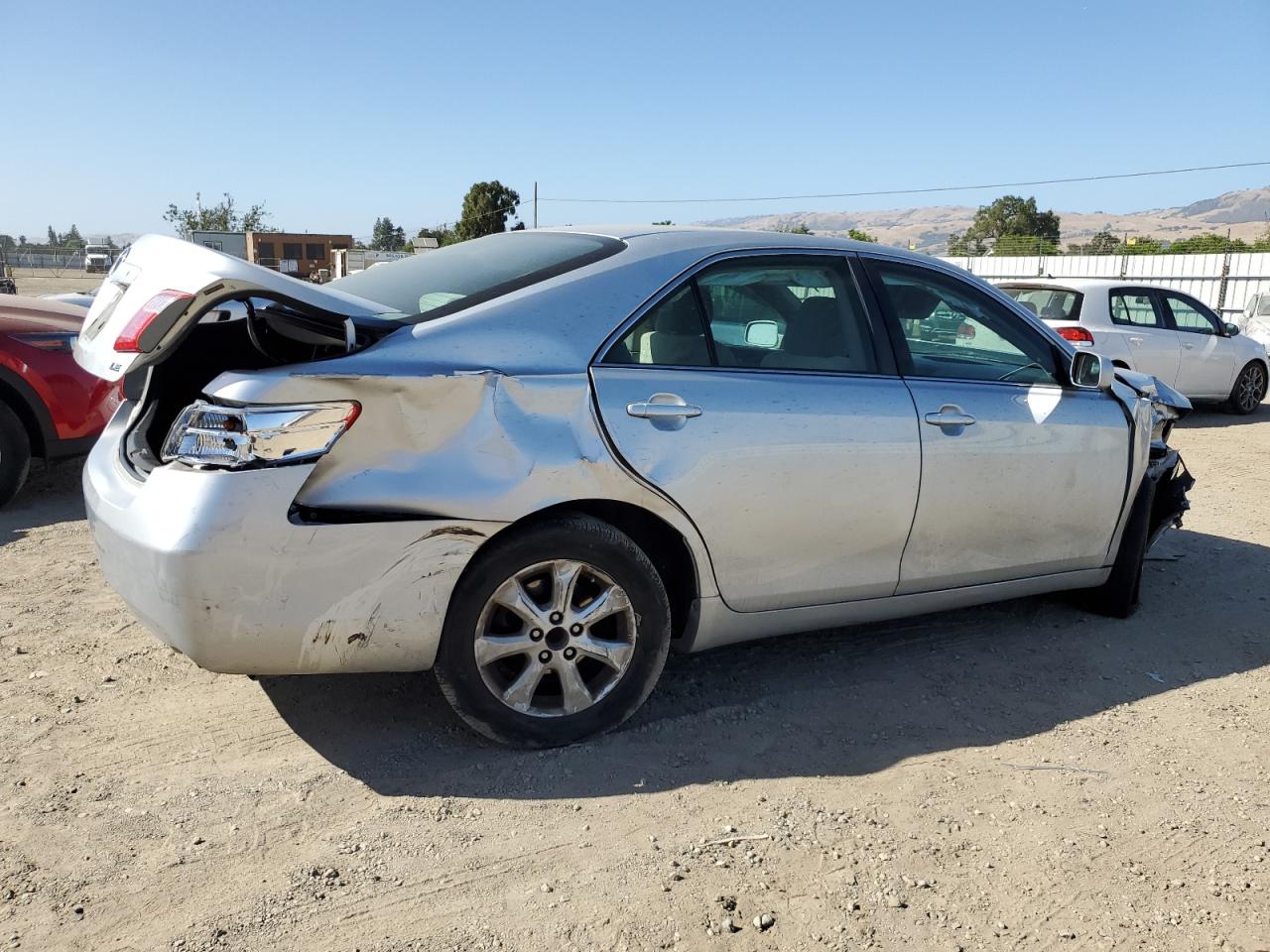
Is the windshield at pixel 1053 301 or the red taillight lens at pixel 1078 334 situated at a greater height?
the windshield at pixel 1053 301

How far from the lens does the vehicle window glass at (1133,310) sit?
11.6 meters

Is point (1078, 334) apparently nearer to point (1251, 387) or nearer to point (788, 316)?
point (1251, 387)

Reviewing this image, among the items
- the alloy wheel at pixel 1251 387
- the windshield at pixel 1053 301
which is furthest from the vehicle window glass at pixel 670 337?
the alloy wheel at pixel 1251 387

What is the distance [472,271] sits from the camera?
11.8 ft

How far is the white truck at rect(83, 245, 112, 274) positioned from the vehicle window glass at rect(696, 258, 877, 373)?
6941 centimetres

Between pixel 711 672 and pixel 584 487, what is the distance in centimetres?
121

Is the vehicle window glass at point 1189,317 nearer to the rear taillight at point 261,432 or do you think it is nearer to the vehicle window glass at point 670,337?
the vehicle window glass at point 670,337

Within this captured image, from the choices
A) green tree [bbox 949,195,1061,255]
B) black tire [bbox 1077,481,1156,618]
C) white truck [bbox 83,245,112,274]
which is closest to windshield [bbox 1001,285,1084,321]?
black tire [bbox 1077,481,1156,618]

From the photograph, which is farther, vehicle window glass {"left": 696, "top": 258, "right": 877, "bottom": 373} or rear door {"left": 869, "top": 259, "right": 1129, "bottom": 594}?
rear door {"left": 869, "top": 259, "right": 1129, "bottom": 594}

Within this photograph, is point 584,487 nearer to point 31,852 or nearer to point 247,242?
point 31,852

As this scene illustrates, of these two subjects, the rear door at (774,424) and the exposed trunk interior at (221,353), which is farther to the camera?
the rear door at (774,424)

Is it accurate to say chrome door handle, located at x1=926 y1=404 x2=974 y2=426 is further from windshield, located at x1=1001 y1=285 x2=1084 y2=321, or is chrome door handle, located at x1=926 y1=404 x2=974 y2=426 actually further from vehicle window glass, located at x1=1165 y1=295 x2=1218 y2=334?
vehicle window glass, located at x1=1165 y1=295 x2=1218 y2=334

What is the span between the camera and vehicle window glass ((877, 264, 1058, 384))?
395 cm

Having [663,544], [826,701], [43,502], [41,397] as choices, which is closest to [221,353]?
[663,544]
